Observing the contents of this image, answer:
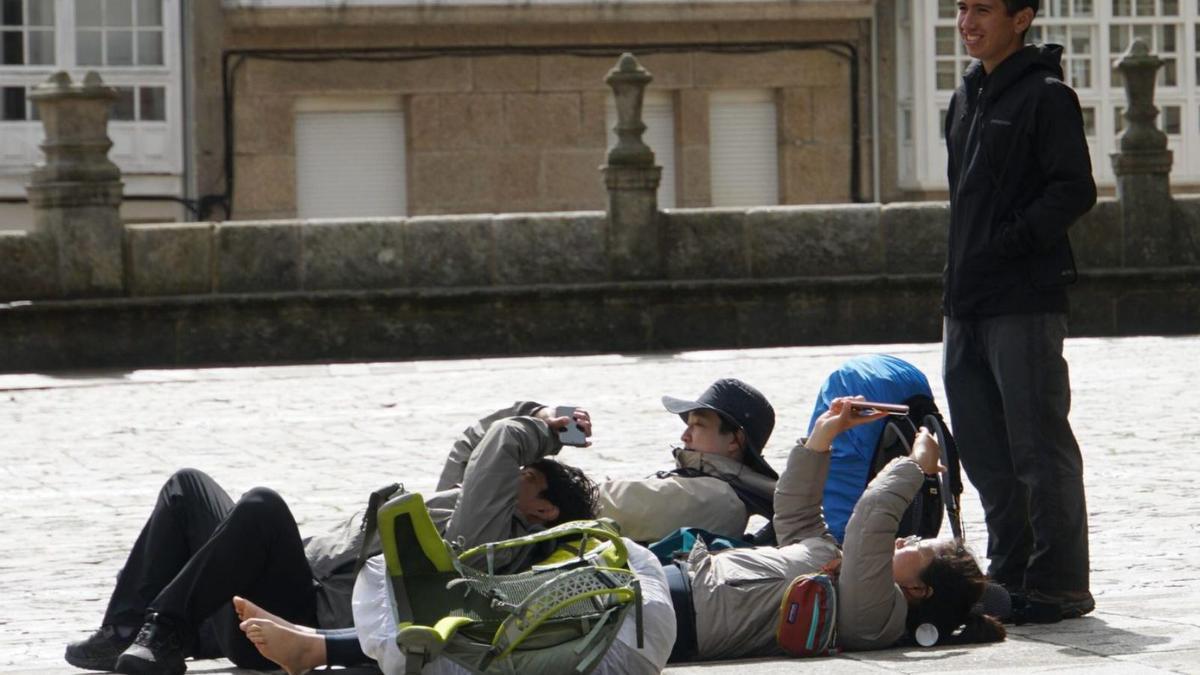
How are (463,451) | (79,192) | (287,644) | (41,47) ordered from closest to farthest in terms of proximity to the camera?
1. (287,644)
2. (463,451)
3. (79,192)
4. (41,47)

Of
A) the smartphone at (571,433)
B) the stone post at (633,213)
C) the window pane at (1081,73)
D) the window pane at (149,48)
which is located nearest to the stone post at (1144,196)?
the stone post at (633,213)

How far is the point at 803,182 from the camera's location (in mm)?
29531

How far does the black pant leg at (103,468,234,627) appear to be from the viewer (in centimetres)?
615

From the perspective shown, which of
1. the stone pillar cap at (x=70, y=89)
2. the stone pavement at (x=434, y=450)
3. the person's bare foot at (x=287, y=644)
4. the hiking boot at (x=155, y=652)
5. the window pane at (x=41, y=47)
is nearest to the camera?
the person's bare foot at (x=287, y=644)

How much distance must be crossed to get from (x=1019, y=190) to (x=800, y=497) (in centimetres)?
120

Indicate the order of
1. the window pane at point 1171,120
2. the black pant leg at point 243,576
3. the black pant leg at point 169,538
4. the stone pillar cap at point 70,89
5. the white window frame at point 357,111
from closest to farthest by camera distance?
1. the black pant leg at point 243,576
2. the black pant leg at point 169,538
3. the stone pillar cap at point 70,89
4. the white window frame at point 357,111
5. the window pane at point 1171,120

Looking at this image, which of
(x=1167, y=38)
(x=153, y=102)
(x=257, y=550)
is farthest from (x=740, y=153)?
(x=257, y=550)

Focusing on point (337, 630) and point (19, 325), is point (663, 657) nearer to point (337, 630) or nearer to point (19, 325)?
point (337, 630)

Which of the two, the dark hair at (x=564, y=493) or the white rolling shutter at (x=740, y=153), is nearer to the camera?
the dark hair at (x=564, y=493)

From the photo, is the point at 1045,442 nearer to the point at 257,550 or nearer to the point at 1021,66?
the point at 1021,66

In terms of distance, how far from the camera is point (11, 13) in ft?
89.9

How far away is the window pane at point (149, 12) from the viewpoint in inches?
1093

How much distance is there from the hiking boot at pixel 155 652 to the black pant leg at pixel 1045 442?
2556mm

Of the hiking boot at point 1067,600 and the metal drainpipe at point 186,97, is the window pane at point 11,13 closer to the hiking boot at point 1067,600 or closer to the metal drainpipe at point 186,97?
the metal drainpipe at point 186,97
